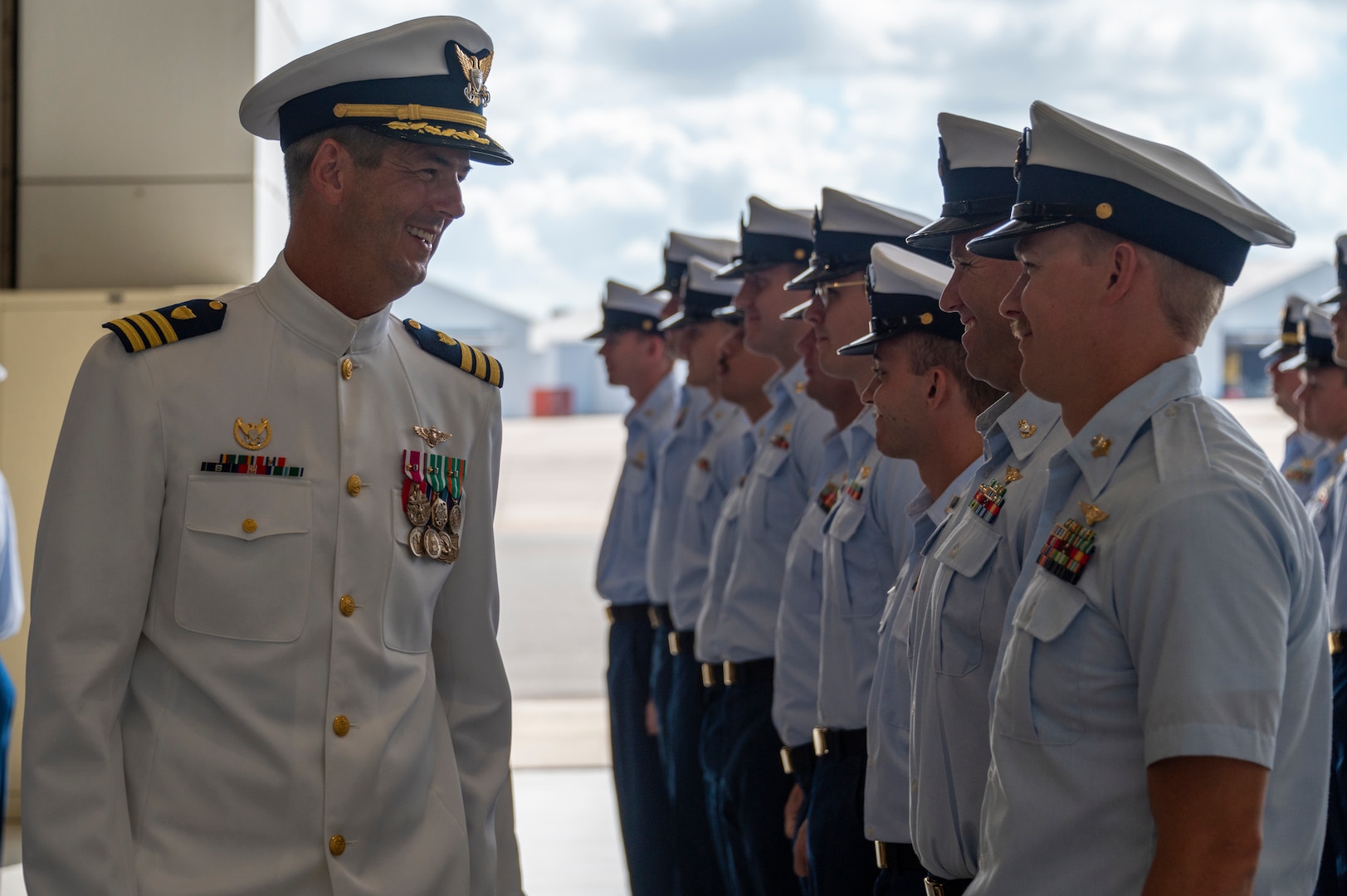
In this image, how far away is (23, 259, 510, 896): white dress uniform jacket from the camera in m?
1.41

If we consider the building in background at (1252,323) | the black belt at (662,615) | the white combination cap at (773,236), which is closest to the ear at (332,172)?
the white combination cap at (773,236)

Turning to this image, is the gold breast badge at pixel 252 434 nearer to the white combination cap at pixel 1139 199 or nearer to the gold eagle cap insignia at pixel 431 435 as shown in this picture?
the gold eagle cap insignia at pixel 431 435

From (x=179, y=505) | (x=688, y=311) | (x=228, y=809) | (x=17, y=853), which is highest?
(x=688, y=311)

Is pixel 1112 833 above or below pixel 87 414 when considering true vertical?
below

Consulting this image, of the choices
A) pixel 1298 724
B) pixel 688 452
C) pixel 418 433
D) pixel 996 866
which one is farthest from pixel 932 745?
pixel 688 452

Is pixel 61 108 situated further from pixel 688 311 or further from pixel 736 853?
pixel 736 853

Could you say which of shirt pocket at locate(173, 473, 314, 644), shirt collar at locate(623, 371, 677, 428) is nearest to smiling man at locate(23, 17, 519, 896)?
shirt pocket at locate(173, 473, 314, 644)

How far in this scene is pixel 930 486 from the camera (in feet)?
7.14

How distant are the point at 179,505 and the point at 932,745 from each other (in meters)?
0.95

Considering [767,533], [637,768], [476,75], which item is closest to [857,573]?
[767,533]

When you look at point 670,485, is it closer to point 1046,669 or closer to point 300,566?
point 300,566

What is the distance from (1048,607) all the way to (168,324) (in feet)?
3.36

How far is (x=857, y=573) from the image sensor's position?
241cm

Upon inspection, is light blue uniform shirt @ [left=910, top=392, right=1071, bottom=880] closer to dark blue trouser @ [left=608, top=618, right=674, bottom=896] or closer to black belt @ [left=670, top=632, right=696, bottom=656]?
black belt @ [left=670, top=632, right=696, bottom=656]
